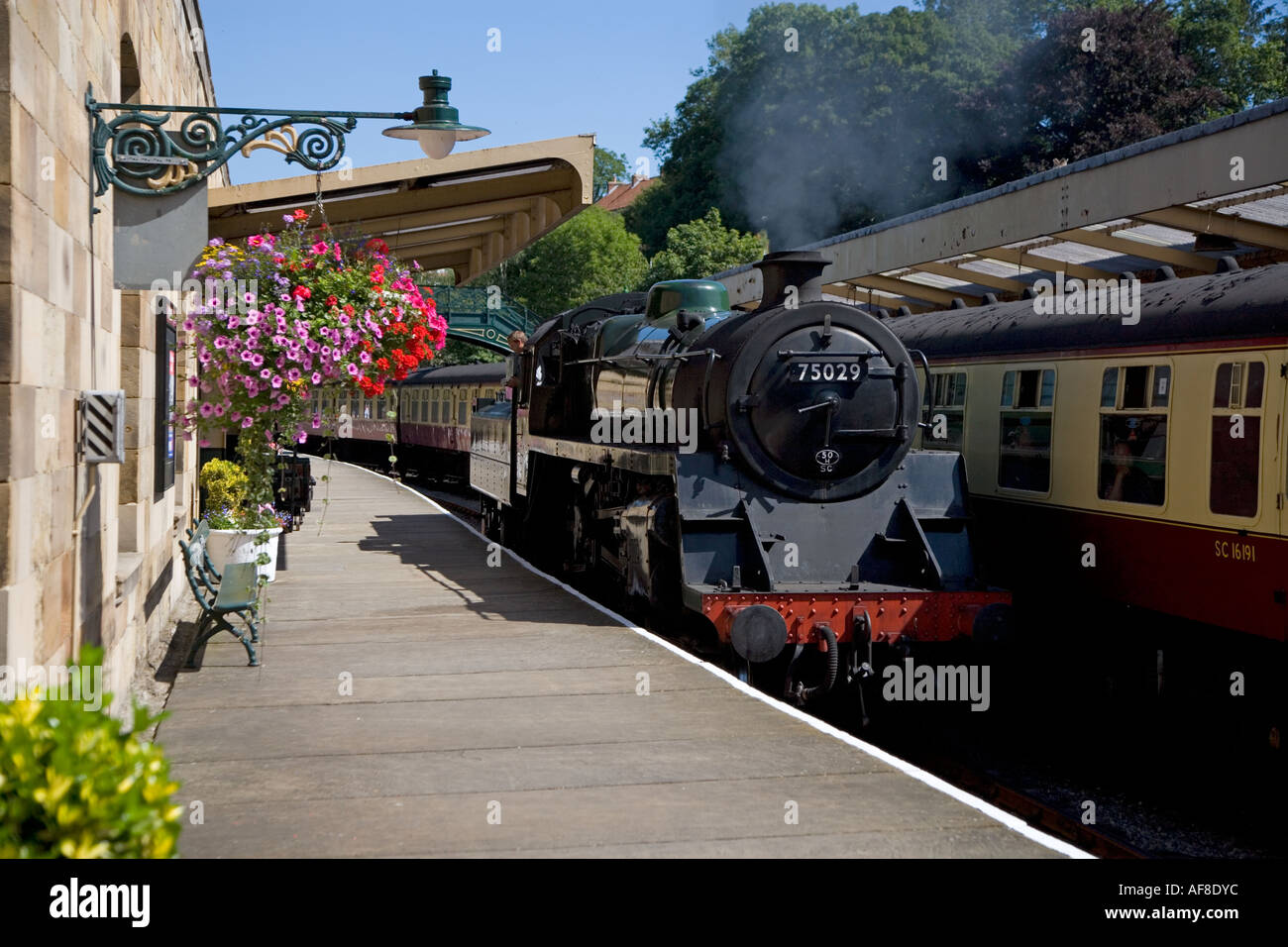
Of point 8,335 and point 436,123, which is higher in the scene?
point 436,123

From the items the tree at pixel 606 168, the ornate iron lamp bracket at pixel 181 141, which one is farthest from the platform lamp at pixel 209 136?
the tree at pixel 606 168

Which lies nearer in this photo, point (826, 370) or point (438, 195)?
point (826, 370)

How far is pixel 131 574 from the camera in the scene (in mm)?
7359

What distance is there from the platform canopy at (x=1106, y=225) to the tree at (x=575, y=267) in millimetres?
34625

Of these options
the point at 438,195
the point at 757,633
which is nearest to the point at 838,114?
the point at 438,195

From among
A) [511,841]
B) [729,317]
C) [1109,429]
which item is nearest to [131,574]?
[511,841]

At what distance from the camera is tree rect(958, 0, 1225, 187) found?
40500 millimetres

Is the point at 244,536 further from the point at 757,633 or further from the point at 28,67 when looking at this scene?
the point at 28,67

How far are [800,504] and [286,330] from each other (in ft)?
12.3

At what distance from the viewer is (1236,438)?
7.78m

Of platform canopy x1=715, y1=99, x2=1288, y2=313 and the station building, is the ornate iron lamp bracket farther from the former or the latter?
platform canopy x1=715, y1=99, x2=1288, y2=313

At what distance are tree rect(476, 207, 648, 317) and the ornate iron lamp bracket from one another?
1687 inches

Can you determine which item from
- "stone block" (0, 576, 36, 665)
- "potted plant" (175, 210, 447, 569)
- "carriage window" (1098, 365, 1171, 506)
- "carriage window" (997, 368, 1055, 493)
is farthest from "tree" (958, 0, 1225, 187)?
"stone block" (0, 576, 36, 665)

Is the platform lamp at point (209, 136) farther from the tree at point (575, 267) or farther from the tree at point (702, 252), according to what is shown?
the tree at point (575, 267)
